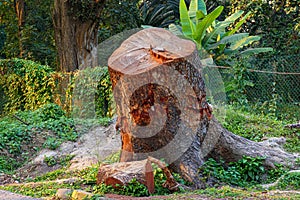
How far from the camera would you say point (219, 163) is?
6602 mm

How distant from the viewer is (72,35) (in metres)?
12.9

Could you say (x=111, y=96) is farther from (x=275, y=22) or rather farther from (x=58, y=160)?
(x=275, y=22)

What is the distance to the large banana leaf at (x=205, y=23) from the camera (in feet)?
38.7

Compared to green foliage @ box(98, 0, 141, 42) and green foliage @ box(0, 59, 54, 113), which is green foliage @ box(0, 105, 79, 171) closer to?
green foliage @ box(0, 59, 54, 113)

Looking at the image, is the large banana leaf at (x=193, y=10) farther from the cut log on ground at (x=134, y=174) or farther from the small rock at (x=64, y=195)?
the small rock at (x=64, y=195)

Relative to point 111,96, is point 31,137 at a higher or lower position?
lower

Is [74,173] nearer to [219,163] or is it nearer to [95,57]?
[219,163]

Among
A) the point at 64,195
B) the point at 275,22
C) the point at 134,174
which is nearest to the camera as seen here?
the point at 64,195

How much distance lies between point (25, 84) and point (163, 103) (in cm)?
839

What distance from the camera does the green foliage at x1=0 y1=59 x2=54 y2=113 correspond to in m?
12.9

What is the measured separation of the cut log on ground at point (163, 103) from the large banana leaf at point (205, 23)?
A: 5669mm

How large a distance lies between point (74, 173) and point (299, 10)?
1118 centimetres

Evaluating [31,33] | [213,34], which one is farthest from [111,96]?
[31,33]

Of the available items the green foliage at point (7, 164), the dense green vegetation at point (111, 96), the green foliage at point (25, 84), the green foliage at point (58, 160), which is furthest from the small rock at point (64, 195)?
the green foliage at point (25, 84)
